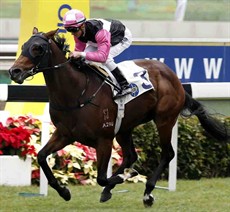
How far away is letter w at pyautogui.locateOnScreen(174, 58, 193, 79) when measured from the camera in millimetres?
11516

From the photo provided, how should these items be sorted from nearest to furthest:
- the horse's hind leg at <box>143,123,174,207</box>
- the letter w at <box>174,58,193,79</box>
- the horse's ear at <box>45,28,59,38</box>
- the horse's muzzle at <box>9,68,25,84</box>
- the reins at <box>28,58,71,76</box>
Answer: the horse's muzzle at <box>9,68,25,84</box>
the reins at <box>28,58,71,76</box>
the horse's ear at <box>45,28,59,38</box>
the horse's hind leg at <box>143,123,174,207</box>
the letter w at <box>174,58,193,79</box>

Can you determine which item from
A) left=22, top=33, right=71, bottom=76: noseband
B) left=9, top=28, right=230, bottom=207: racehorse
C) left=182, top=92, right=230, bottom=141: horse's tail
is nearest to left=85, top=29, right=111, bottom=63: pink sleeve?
left=9, top=28, right=230, bottom=207: racehorse

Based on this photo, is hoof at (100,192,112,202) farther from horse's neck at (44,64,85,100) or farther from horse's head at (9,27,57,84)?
horse's head at (9,27,57,84)

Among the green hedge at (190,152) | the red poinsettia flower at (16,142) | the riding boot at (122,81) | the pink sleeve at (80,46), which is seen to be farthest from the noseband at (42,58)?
the green hedge at (190,152)

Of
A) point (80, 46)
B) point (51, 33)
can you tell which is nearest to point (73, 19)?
point (51, 33)

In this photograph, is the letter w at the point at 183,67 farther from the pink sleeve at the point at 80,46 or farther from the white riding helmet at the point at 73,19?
the white riding helmet at the point at 73,19

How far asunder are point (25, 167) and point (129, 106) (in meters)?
1.56

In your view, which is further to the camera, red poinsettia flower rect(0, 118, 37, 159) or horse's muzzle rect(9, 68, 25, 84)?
red poinsettia flower rect(0, 118, 37, 159)

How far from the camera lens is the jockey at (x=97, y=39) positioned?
7.48 m

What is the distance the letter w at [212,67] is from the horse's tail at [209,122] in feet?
9.24

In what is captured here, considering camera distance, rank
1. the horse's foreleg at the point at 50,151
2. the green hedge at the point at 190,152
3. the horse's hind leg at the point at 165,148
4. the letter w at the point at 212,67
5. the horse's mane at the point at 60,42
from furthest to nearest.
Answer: the letter w at the point at 212,67, the green hedge at the point at 190,152, the horse's hind leg at the point at 165,148, the horse's foreleg at the point at 50,151, the horse's mane at the point at 60,42

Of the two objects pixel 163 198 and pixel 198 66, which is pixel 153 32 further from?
pixel 163 198

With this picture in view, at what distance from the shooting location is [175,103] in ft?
27.6

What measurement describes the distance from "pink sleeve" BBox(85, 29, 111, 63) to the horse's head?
363 mm
